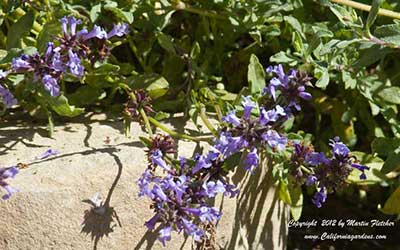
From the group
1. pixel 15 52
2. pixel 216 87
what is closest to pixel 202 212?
pixel 15 52

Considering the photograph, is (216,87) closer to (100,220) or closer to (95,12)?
(95,12)

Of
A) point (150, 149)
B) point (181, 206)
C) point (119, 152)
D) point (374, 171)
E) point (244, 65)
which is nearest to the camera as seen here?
point (181, 206)

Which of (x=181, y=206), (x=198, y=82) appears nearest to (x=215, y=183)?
(x=181, y=206)

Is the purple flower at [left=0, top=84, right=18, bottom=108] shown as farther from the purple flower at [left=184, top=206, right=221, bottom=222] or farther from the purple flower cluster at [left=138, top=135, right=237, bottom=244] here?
the purple flower at [left=184, top=206, right=221, bottom=222]

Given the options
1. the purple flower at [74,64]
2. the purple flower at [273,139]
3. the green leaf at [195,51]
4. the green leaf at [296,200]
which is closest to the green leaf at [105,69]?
the purple flower at [74,64]

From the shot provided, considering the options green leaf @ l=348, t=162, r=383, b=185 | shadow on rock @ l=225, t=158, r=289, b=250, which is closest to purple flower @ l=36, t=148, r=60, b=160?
shadow on rock @ l=225, t=158, r=289, b=250

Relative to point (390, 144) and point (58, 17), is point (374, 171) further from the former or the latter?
point (58, 17)
